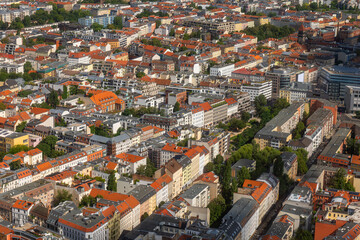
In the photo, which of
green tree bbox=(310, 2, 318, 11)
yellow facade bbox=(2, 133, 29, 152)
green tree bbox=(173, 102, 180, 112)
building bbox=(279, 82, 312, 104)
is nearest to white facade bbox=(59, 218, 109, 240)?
yellow facade bbox=(2, 133, 29, 152)

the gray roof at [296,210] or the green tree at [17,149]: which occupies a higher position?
the green tree at [17,149]

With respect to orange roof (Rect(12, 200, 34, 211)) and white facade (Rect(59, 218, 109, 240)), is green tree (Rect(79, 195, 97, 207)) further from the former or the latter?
white facade (Rect(59, 218, 109, 240))

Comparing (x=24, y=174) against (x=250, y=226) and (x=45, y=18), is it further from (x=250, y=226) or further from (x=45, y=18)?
(x=45, y=18)

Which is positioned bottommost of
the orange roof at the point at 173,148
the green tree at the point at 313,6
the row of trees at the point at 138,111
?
the row of trees at the point at 138,111

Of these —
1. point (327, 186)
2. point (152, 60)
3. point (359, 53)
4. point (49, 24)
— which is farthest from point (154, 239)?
point (49, 24)

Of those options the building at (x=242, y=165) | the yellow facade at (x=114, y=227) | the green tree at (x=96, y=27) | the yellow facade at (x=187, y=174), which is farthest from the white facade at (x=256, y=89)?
the green tree at (x=96, y=27)

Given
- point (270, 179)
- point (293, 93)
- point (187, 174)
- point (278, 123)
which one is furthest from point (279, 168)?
point (293, 93)

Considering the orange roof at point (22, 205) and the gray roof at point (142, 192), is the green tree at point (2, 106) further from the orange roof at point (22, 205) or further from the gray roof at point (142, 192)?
the gray roof at point (142, 192)

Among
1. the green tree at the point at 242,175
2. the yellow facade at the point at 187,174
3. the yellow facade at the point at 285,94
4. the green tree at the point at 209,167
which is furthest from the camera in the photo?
the yellow facade at the point at 285,94

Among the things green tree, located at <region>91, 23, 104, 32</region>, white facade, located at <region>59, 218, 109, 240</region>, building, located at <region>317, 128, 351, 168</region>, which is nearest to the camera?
white facade, located at <region>59, 218, 109, 240</region>
